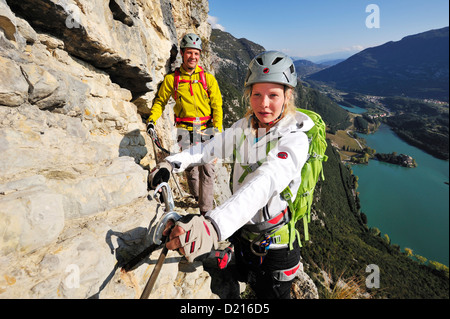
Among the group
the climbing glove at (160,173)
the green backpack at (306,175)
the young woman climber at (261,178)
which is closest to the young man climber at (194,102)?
the young woman climber at (261,178)

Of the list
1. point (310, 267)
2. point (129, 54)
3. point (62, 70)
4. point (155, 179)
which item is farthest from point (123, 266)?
point (310, 267)

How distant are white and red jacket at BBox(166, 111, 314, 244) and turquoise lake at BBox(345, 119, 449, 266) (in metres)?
137

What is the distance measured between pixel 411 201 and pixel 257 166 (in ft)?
555

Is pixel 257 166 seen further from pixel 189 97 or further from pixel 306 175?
pixel 189 97

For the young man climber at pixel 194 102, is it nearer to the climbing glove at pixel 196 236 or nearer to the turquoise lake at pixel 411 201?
the climbing glove at pixel 196 236

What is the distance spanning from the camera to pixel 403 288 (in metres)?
66.9

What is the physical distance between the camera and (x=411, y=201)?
127 meters

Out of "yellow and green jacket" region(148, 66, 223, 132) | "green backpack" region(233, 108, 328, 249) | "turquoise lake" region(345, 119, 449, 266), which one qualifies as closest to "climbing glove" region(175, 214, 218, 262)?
"green backpack" region(233, 108, 328, 249)

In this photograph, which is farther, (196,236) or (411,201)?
(411,201)

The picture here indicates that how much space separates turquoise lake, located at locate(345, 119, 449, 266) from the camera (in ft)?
349

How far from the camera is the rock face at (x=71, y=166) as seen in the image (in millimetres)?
2424

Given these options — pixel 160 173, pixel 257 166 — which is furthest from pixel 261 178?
pixel 160 173

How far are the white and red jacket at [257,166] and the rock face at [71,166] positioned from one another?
1.37m

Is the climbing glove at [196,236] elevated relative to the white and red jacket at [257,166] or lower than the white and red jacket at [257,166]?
lower
